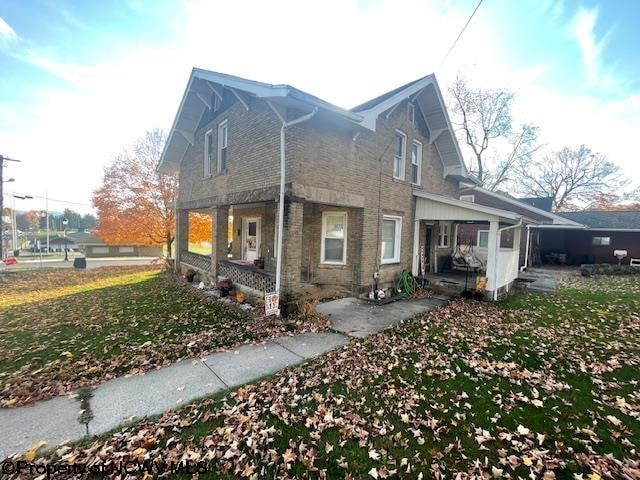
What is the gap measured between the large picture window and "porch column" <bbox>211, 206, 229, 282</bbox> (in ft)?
20.3

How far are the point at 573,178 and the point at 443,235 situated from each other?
34.1 metres

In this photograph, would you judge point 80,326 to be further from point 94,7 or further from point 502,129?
point 502,129

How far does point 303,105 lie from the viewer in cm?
709

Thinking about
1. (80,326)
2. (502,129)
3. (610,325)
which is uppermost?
(502,129)

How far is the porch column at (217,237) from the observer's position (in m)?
10.5

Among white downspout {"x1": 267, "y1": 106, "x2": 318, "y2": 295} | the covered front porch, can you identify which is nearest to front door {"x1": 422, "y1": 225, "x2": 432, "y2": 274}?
the covered front porch

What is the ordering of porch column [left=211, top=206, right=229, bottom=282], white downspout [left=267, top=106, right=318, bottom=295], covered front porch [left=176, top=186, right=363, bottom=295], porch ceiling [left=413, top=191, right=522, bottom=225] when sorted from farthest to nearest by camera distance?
porch column [left=211, top=206, right=229, bottom=282]
porch ceiling [left=413, top=191, right=522, bottom=225]
covered front porch [left=176, top=186, right=363, bottom=295]
white downspout [left=267, top=106, right=318, bottom=295]

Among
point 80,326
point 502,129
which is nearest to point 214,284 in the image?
point 80,326

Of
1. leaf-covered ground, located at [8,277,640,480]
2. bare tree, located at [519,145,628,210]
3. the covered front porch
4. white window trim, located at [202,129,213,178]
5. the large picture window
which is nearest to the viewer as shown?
leaf-covered ground, located at [8,277,640,480]

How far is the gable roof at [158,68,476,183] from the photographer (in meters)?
6.98

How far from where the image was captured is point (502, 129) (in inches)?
1102

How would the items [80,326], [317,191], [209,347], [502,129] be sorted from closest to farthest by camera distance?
[209,347]
[80,326]
[317,191]
[502,129]

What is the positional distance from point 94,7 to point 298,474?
40.3ft

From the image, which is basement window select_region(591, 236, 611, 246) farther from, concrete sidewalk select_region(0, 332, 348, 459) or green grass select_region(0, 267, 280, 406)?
green grass select_region(0, 267, 280, 406)
